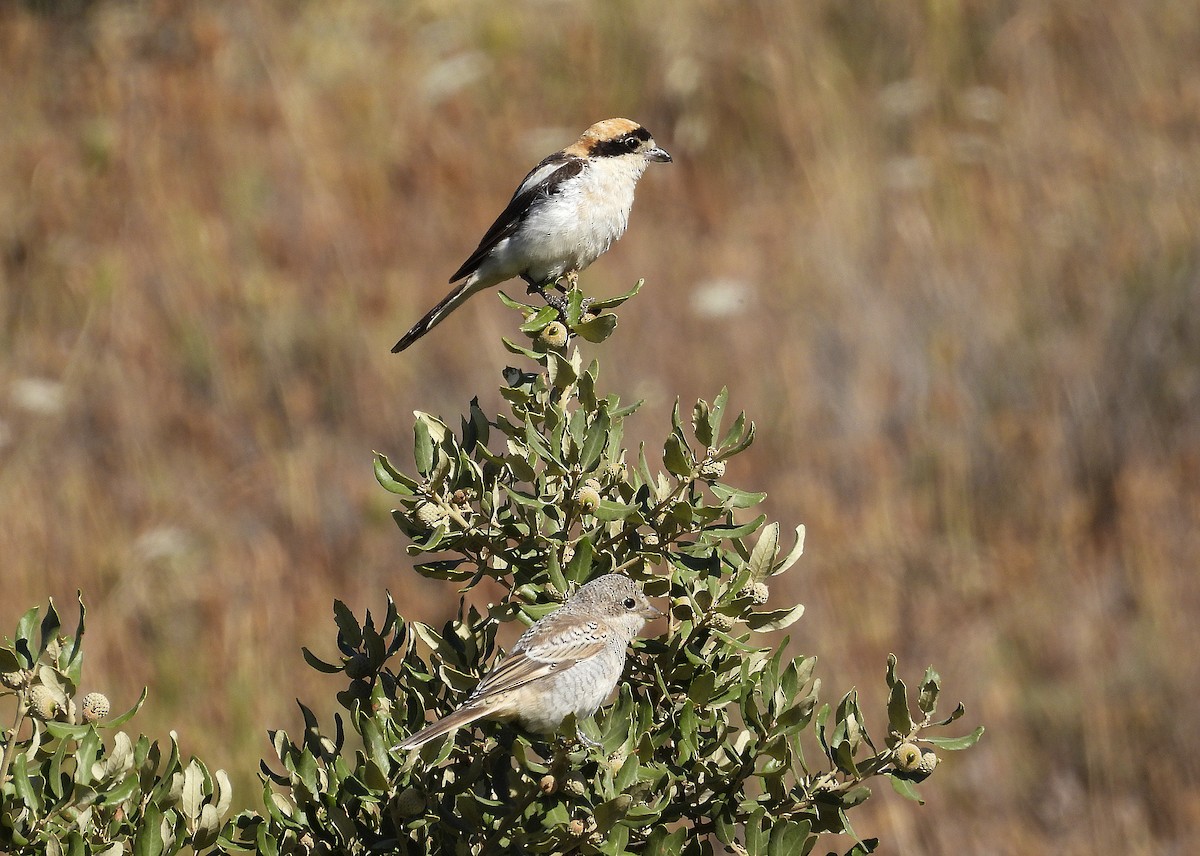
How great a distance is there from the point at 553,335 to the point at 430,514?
0.48 meters

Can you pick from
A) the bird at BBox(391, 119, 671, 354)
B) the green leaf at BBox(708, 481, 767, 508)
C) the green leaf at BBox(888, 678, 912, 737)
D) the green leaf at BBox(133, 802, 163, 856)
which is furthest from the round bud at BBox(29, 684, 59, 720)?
the bird at BBox(391, 119, 671, 354)

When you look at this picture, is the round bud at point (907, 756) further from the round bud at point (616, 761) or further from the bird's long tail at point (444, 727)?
the bird's long tail at point (444, 727)

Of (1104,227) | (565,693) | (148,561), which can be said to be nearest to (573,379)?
(565,693)

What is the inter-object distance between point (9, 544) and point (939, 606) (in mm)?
4438

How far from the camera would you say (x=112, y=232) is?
8688 millimetres

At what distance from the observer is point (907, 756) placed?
2242 mm

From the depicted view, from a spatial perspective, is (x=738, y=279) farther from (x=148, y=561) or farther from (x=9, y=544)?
(x=9, y=544)

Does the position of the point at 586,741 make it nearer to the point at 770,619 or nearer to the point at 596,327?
the point at 770,619

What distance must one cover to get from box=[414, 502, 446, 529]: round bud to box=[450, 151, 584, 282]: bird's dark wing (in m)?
2.29

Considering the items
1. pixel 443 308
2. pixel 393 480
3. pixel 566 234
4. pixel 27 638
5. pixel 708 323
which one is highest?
pixel 393 480

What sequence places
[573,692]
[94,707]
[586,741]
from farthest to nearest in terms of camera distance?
[573,692] → [94,707] → [586,741]

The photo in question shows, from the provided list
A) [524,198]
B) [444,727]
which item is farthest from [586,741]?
[524,198]

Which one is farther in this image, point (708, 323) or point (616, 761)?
point (708, 323)

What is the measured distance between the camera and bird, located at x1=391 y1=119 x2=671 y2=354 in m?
4.48
